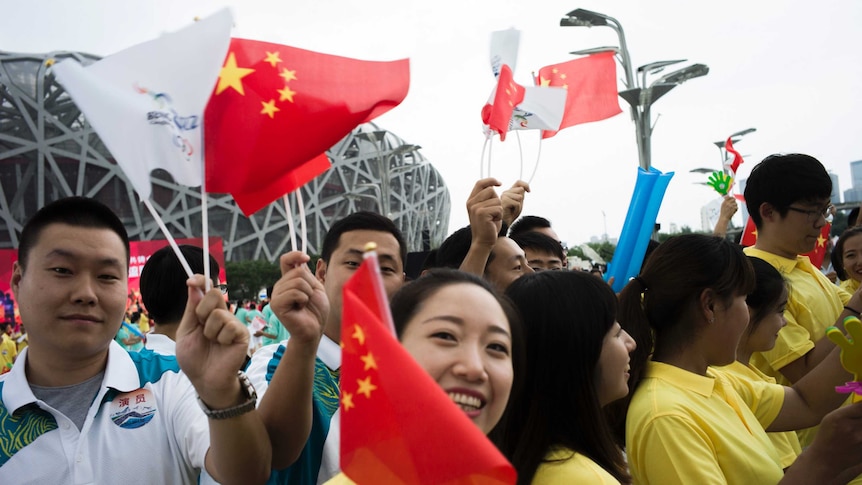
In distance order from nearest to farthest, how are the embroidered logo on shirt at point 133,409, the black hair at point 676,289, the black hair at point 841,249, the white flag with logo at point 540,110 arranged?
1. the embroidered logo on shirt at point 133,409
2. the black hair at point 676,289
3. the white flag with logo at point 540,110
4. the black hair at point 841,249

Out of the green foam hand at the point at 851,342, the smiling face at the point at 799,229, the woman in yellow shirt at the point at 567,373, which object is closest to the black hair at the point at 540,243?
the smiling face at the point at 799,229

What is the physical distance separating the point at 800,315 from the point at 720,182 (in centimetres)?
233

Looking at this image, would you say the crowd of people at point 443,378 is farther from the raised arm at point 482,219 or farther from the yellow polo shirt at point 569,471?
the raised arm at point 482,219

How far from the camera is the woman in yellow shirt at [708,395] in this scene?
1904mm

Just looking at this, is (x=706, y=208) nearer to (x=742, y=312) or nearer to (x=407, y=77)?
(x=742, y=312)

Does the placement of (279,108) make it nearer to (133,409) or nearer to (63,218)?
(63,218)

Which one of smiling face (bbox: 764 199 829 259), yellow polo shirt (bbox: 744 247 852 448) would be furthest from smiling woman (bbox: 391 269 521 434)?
smiling face (bbox: 764 199 829 259)

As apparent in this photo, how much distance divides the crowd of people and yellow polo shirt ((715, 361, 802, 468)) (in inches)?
A: 7.6

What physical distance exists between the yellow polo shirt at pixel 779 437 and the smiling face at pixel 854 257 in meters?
1.77

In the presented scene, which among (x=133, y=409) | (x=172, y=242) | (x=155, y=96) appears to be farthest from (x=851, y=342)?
(x=133, y=409)

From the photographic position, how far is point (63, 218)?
6.51 feet

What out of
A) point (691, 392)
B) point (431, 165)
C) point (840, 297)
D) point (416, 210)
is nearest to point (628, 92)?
point (840, 297)

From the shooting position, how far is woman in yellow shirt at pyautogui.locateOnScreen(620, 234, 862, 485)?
1904mm

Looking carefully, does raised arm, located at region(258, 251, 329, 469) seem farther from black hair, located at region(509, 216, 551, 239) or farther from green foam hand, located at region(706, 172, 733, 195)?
green foam hand, located at region(706, 172, 733, 195)
